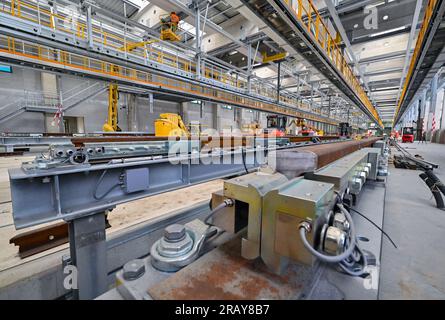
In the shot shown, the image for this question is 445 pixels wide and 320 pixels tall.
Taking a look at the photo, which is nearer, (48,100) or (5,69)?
(5,69)

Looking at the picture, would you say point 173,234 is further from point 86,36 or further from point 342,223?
point 86,36

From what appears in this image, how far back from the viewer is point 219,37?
26.6 ft

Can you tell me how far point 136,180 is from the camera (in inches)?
57.0

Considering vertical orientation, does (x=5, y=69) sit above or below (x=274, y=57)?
below

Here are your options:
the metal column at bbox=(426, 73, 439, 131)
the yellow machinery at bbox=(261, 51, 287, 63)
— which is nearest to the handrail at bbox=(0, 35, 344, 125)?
the yellow machinery at bbox=(261, 51, 287, 63)

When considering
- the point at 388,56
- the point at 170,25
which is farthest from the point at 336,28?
the point at 170,25

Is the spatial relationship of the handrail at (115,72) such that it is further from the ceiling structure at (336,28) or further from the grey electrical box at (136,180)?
the grey electrical box at (136,180)

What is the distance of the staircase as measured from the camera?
845cm

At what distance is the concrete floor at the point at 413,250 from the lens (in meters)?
0.91

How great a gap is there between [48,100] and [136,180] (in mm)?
11612

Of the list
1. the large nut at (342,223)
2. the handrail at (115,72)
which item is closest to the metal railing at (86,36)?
the handrail at (115,72)

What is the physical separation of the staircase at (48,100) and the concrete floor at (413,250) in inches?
477

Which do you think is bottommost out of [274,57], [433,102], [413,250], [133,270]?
[413,250]

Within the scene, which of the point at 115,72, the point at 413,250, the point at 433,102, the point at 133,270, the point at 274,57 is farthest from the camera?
the point at 433,102
